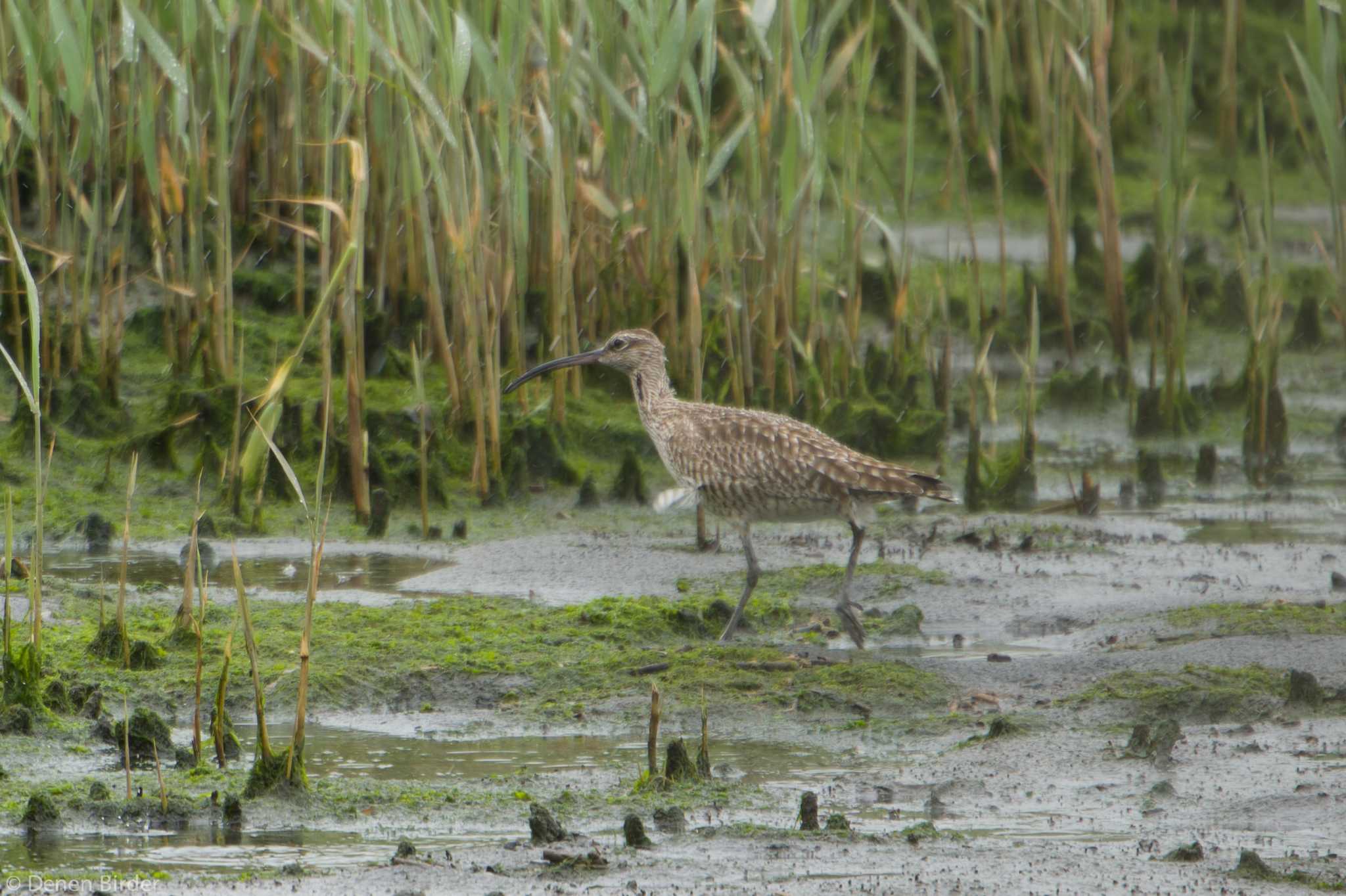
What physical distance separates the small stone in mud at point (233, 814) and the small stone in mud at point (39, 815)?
0.39 meters

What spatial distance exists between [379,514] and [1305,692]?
4.11 meters

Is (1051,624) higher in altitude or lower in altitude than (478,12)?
lower


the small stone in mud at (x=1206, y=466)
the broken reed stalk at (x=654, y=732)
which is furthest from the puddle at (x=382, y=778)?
the small stone in mud at (x=1206, y=466)

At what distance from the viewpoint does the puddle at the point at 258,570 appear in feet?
24.3

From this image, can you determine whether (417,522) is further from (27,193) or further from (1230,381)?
(1230,381)

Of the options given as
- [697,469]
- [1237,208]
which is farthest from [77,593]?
[1237,208]

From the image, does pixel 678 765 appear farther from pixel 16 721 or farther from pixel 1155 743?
pixel 16 721

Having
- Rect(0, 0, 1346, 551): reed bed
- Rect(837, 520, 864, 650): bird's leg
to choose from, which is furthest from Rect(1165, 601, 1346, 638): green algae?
Rect(0, 0, 1346, 551): reed bed

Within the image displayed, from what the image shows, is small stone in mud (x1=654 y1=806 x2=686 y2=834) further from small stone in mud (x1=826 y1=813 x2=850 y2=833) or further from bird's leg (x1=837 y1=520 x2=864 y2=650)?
bird's leg (x1=837 y1=520 x2=864 y2=650)

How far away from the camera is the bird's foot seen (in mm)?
6582

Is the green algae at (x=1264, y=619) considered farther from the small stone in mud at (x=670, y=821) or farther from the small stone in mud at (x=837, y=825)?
the small stone in mud at (x=670, y=821)

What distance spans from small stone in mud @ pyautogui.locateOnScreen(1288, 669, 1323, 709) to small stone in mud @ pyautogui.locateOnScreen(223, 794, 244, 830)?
306cm

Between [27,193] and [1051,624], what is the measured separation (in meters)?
6.84

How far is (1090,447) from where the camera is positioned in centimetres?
1040
